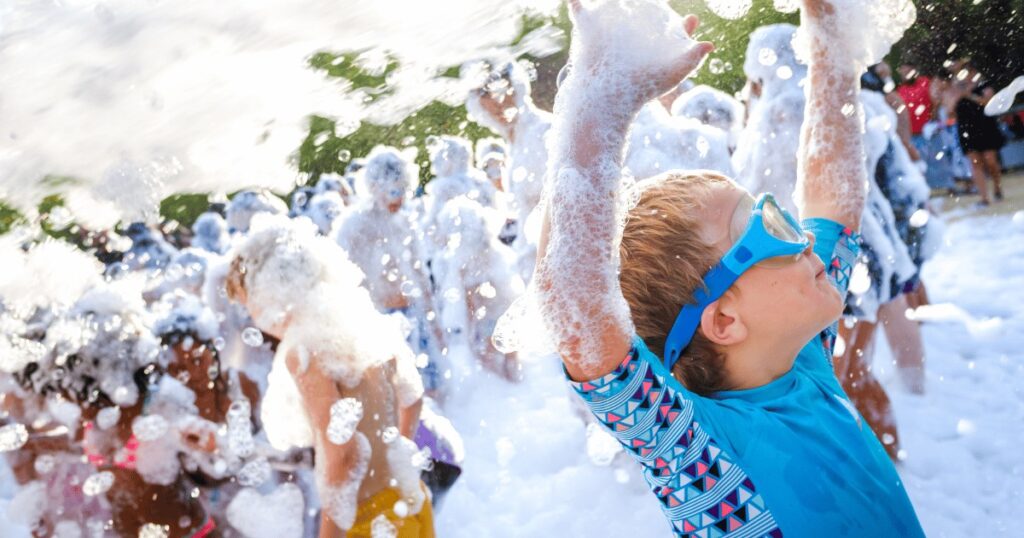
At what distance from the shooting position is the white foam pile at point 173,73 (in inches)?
86.7

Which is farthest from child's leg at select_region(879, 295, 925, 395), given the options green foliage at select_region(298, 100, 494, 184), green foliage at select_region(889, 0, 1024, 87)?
green foliage at select_region(889, 0, 1024, 87)

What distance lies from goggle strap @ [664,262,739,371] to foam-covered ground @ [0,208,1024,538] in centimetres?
200

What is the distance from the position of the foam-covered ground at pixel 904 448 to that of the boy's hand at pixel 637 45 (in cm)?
237

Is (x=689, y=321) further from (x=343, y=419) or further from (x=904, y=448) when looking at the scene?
(x=904, y=448)

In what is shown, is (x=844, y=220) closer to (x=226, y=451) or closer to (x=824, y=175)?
(x=824, y=175)

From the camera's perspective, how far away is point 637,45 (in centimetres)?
96

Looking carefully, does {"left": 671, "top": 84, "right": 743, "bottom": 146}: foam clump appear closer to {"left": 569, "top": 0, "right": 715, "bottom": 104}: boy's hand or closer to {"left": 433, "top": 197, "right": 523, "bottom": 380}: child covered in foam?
{"left": 433, "top": 197, "right": 523, "bottom": 380}: child covered in foam

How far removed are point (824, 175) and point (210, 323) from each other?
2480 mm

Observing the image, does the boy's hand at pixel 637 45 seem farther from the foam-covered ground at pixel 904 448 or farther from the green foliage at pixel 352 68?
the foam-covered ground at pixel 904 448

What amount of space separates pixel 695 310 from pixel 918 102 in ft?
21.9

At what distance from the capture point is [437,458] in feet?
8.21

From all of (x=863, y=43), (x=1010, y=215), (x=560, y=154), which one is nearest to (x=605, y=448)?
(x=863, y=43)

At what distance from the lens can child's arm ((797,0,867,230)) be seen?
1468 mm

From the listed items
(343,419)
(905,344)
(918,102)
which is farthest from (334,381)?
(918,102)
